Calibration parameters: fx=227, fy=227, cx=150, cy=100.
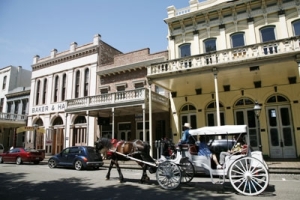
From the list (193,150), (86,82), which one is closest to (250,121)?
(193,150)

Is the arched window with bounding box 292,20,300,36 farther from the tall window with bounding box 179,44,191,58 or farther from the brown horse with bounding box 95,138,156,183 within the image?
the brown horse with bounding box 95,138,156,183

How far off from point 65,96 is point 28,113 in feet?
23.5

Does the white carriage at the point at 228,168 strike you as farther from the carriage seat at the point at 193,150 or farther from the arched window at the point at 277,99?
the arched window at the point at 277,99

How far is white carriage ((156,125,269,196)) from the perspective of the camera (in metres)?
6.25

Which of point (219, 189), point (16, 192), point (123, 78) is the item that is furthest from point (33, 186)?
point (123, 78)

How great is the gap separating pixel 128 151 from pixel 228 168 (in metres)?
4.06

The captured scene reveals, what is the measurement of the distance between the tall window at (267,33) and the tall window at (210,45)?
11.3ft

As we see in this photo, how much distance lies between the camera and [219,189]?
7.17 meters

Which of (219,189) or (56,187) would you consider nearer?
(219,189)

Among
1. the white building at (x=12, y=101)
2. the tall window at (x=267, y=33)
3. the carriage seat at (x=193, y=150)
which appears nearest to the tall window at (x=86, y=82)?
the white building at (x=12, y=101)

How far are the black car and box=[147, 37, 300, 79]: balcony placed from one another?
21.0 feet

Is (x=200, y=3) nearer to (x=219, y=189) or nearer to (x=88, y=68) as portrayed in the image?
(x=88, y=68)

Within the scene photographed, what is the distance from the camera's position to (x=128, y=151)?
9.14 meters

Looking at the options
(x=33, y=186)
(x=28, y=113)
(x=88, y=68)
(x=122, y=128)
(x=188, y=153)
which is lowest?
(x=33, y=186)
